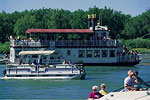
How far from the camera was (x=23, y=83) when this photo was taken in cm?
4169

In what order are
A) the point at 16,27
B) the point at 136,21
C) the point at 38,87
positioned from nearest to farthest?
the point at 38,87 < the point at 16,27 < the point at 136,21

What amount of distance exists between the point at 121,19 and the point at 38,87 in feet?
332

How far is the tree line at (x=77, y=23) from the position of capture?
121 metres

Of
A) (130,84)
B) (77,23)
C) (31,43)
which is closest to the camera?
(130,84)

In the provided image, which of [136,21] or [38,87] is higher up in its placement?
[136,21]

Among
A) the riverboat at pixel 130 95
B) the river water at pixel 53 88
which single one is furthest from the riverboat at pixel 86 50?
the riverboat at pixel 130 95

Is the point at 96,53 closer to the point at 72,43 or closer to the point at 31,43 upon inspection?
the point at 72,43

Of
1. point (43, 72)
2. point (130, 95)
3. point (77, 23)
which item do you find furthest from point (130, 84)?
point (77, 23)

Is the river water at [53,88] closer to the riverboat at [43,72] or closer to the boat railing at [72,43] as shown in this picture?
the riverboat at [43,72]

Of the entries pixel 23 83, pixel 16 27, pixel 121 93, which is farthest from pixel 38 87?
pixel 16 27

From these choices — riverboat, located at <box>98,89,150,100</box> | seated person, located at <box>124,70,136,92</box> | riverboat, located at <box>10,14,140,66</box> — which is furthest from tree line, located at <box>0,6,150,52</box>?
riverboat, located at <box>98,89,150,100</box>

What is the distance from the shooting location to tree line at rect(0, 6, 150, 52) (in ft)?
398

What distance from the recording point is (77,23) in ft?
399

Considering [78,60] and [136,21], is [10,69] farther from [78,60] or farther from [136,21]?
[136,21]
